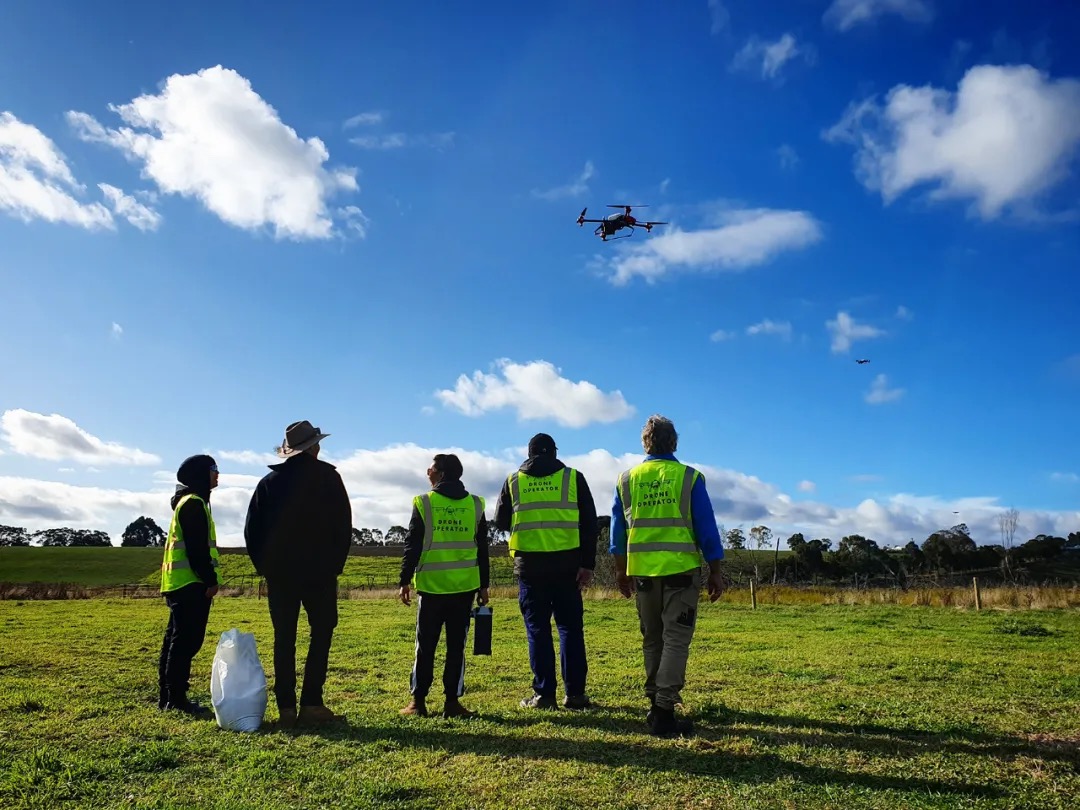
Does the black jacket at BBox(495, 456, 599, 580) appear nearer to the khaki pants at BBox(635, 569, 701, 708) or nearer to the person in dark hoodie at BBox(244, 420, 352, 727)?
the khaki pants at BBox(635, 569, 701, 708)

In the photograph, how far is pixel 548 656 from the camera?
6.75 metres

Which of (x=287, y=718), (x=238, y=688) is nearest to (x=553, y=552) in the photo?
(x=287, y=718)

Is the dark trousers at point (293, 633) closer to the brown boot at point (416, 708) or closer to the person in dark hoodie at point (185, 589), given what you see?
the brown boot at point (416, 708)

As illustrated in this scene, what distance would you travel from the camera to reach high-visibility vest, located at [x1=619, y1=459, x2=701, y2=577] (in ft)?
19.2

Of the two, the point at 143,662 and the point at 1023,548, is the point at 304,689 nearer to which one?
the point at 143,662

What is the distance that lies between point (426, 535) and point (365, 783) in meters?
2.46

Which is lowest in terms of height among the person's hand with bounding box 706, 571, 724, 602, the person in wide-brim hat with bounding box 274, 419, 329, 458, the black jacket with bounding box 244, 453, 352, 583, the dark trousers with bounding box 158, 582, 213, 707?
the dark trousers with bounding box 158, 582, 213, 707

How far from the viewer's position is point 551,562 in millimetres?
6875

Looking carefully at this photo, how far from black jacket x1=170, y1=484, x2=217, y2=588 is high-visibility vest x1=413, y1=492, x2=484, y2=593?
2.04 meters

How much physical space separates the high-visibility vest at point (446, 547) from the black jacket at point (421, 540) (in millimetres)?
37

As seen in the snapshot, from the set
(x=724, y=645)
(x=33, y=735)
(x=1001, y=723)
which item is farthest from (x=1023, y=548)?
(x=33, y=735)

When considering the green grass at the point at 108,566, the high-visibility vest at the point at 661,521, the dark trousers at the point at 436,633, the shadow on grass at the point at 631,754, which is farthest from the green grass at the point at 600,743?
the green grass at the point at 108,566

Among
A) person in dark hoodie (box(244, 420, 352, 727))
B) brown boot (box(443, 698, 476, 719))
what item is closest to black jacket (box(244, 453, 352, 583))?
person in dark hoodie (box(244, 420, 352, 727))

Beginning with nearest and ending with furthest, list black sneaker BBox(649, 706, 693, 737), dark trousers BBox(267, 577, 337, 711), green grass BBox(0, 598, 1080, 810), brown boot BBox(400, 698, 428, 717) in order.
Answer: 1. green grass BBox(0, 598, 1080, 810)
2. black sneaker BBox(649, 706, 693, 737)
3. dark trousers BBox(267, 577, 337, 711)
4. brown boot BBox(400, 698, 428, 717)
